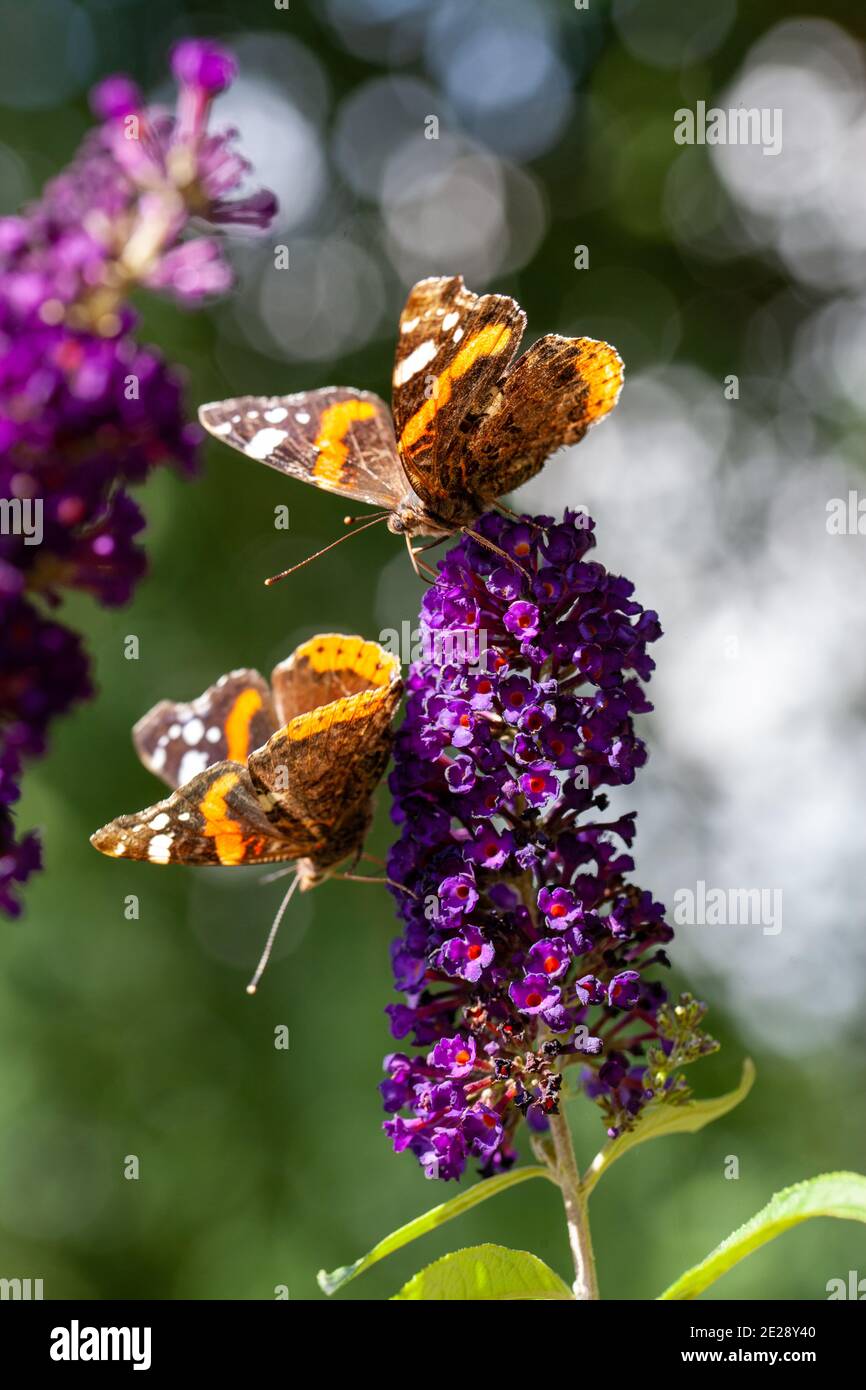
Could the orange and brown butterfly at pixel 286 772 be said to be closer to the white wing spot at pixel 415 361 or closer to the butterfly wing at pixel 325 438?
the butterfly wing at pixel 325 438

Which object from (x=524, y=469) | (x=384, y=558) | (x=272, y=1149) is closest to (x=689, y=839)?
(x=384, y=558)

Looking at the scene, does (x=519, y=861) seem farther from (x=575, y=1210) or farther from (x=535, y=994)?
(x=575, y=1210)

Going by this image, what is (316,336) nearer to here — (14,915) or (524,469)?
(524,469)

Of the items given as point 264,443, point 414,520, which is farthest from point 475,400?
point 264,443

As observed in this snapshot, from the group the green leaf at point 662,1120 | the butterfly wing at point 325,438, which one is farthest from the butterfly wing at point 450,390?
the green leaf at point 662,1120

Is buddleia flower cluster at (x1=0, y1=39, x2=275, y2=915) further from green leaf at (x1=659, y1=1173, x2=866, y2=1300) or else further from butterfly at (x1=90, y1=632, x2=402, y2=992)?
green leaf at (x1=659, y1=1173, x2=866, y2=1300)
